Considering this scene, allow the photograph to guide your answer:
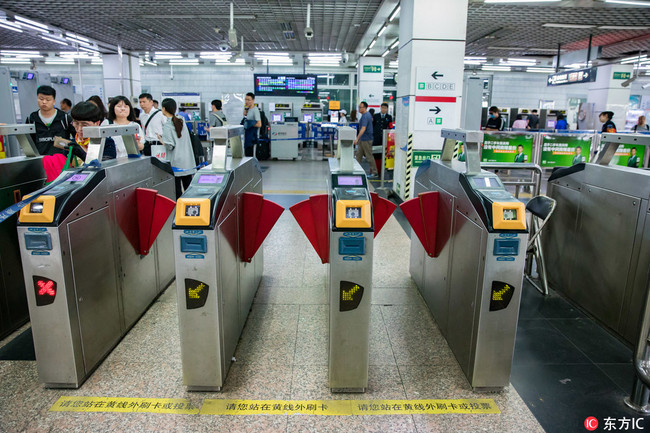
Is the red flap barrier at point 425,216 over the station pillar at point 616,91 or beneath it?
beneath

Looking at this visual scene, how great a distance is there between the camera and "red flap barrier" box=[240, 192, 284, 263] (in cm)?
306

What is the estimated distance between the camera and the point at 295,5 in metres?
8.91

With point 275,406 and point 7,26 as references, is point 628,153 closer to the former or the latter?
point 275,406

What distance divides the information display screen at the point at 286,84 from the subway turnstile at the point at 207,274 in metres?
11.4

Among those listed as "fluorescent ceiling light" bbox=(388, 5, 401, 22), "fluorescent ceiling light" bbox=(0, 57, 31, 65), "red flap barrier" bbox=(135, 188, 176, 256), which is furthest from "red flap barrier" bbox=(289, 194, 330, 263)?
"fluorescent ceiling light" bbox=(0, 57, 31, 65)

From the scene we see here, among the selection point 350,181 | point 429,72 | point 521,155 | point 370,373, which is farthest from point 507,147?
point 370,373

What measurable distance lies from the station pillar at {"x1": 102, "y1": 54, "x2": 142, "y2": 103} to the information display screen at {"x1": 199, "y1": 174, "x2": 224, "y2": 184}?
1293 centimetres

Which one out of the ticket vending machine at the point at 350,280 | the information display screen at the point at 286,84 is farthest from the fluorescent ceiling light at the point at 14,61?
the ticket vending machine at the point at 350,280

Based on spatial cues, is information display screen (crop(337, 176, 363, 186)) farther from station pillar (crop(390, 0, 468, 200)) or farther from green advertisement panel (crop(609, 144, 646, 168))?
green advertisement panel (crop(609, 144, 646, 168))

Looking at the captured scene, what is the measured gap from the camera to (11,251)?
3020 millimetres

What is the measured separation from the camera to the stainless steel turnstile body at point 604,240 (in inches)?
115

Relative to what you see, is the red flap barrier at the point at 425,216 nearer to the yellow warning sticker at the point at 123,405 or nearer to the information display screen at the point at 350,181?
the information display screen at the point at 350,181

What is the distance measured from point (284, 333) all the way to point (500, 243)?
1596 mm

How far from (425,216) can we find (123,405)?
229cm
